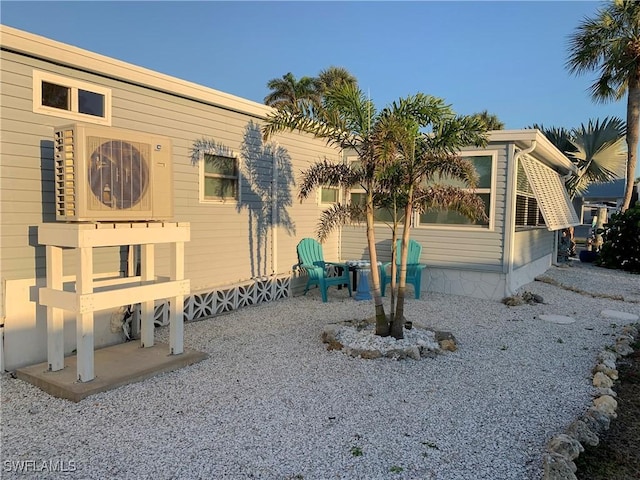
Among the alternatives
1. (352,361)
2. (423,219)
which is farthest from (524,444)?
(423,219)

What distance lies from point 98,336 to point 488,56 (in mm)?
9485

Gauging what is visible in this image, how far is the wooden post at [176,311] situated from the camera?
4074 mm

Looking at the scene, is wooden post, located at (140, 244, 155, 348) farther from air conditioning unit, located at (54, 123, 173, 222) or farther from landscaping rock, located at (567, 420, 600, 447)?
landscaping rock, located at (567, 420, 600, 447)

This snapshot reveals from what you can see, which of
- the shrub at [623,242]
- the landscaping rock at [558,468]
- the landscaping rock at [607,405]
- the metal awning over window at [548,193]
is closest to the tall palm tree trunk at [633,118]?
the shrub at [623,242]

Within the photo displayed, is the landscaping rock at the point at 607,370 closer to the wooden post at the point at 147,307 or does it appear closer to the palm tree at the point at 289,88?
the wooden post at the point at 147,307

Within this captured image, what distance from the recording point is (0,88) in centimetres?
372

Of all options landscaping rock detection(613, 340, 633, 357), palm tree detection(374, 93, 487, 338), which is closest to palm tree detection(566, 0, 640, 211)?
landscaping rock detection(613, 340, 633, 357)

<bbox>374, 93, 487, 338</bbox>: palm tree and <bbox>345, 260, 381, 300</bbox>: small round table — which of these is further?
<bbox>345, 260, 381, 300</bbox>: small round table

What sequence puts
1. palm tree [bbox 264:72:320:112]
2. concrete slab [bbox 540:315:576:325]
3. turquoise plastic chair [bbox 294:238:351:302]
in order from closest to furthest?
concrete slab [bbox 540:315:576:325]
turquoise plastic chair [bbox 294:238:351:302]
palm tree [bbox 264:72:320:112]

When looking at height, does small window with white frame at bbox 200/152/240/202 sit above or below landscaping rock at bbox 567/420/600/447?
above

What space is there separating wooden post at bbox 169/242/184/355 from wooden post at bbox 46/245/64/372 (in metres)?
0.88

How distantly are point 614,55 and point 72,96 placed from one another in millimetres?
12167

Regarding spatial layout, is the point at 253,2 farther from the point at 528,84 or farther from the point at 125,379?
the point at 528,84

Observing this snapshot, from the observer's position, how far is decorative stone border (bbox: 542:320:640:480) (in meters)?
2.29
